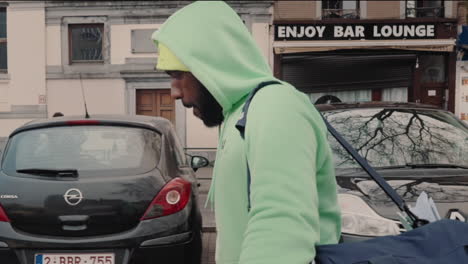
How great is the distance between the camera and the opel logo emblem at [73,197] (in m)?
3.78

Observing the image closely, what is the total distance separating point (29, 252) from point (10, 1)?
14.5 meters

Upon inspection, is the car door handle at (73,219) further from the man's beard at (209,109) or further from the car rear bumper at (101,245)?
the man's beard at (209,109)

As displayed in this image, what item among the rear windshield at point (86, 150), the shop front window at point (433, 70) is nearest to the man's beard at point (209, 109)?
the rear windshield at point (86, 150)

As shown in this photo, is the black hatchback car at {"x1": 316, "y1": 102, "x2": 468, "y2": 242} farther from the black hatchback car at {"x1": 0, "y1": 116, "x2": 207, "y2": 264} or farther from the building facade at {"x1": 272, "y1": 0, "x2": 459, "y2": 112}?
the building facade at {"x1": 272, "y1": 0, "x2": 459, "y2": 112}

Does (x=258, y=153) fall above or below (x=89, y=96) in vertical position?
above

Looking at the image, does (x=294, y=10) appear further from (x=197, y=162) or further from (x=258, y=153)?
(x=258, y=153)

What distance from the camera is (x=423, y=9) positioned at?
54.6 feet

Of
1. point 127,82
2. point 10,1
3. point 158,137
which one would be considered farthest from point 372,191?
point 10,1

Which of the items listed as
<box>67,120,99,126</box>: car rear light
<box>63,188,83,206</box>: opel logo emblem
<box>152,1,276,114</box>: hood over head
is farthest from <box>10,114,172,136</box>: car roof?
<box>152,1,276,114</box>: hood over head

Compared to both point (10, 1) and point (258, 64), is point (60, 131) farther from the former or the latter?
point (10, 1)

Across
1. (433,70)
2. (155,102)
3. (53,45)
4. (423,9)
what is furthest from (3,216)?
(423,9)

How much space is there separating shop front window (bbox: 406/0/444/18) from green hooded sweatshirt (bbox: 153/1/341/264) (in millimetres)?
16394

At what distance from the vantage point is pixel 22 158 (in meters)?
4.12

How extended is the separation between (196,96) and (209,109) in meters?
0.05
